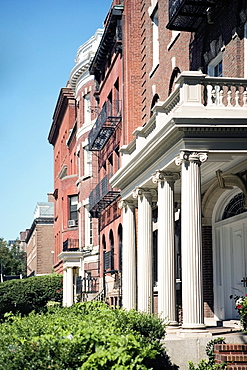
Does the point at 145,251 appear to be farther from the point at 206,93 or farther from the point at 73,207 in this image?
the point at 73,207

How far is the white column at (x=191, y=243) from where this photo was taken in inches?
607

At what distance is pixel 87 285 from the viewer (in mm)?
42375

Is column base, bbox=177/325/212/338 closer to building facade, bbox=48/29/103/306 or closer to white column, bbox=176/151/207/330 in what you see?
white column, bbox=176/151/207/330

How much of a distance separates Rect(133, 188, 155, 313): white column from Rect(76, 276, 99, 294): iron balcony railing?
18.9m

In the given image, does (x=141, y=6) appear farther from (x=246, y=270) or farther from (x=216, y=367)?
(x=216, y=367)

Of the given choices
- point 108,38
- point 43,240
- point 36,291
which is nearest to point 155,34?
point 108,38

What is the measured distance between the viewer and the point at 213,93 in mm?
16344

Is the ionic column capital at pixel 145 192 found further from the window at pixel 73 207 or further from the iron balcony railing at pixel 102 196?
the window at pixel 73 207

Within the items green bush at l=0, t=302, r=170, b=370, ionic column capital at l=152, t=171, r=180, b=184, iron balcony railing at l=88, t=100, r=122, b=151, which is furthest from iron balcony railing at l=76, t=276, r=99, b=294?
green bush at l=0, t=302, r=170, b=370

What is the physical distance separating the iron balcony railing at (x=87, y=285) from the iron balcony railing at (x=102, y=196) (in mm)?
3734

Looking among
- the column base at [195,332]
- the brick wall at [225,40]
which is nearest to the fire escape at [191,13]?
the brick wall at [225,40]

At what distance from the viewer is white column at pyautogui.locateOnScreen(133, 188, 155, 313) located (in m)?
20.3

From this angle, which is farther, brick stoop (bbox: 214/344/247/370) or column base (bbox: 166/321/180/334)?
column base (bbox: 166/321/180/334)

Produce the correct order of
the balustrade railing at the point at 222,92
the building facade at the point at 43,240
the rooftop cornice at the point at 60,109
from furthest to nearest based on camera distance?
1. the building facade at the point at 43,240
2. the rooftop cornice at the point at 60,109
3. the balustrade railing at the point at 222,92
